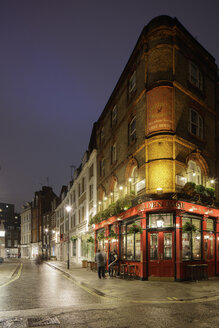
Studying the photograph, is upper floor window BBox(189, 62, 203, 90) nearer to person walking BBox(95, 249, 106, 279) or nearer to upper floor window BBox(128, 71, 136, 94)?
upper floor window BBox(128, 71, 136, 94)

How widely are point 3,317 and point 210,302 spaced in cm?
664

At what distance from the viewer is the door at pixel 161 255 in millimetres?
16969

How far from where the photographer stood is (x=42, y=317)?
A: 8453mm

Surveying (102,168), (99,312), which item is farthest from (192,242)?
(102,168)

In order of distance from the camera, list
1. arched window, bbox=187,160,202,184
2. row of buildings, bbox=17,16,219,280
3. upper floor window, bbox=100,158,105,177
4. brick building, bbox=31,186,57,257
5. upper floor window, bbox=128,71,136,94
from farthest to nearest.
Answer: brick building, bbox=31,186,57,257 → upper floor window, bbox=100,158,105,177 → upper floor window, bbox=128,71,136,94 → arched window, bbox=187,160,202,184 → row of buildings, bbox=17,16,219,280

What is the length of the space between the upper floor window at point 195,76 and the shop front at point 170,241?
836cm

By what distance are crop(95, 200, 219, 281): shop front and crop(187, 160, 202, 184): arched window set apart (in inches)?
78.0

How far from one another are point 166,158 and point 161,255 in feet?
17.5

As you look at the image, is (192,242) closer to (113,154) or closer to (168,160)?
(168,160)

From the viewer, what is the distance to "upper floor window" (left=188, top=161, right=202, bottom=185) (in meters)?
19.7

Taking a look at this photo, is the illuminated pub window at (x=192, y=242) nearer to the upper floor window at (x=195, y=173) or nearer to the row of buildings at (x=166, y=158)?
the row of buildings at (x=166, y=158)

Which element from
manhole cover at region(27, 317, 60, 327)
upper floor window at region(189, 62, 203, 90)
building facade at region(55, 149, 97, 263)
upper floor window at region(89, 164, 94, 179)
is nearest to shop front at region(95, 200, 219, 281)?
upper floor window at region(189, 62, 203, 90)

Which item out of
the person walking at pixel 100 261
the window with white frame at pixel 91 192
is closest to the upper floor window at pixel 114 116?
the window with white frame at pixel 91 192

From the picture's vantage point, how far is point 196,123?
21000 mm
